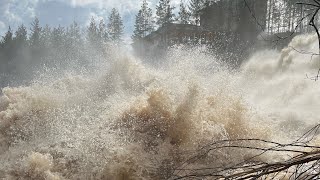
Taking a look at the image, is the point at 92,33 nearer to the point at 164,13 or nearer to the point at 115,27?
the point at 115,27

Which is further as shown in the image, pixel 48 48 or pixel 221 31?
pixel 48 48

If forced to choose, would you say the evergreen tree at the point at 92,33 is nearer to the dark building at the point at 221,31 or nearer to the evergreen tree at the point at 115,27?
the evergreen tree at the point at 115,27

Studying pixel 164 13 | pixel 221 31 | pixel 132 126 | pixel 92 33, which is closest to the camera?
pixel 132 126

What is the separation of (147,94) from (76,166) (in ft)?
10.7

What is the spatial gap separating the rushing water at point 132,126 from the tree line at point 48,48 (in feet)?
146

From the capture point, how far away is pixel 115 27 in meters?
78.4

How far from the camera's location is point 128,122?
11.1m

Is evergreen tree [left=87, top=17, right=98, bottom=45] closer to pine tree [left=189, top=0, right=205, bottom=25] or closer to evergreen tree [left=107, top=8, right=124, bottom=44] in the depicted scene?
evergreen tree [left=107, top=8, right=124, bottom=44]

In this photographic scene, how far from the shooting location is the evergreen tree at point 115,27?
78.2 m

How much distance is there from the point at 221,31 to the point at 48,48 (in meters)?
36.2

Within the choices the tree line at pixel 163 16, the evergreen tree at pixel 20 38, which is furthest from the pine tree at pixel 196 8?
the evergreen tree at pixel 20 38

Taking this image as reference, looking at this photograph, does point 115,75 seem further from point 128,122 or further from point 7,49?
point 7,49

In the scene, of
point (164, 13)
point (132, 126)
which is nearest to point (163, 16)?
point (164, 13)

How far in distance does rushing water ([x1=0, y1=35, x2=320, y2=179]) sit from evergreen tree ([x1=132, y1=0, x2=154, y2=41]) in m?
54.2
